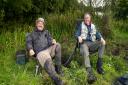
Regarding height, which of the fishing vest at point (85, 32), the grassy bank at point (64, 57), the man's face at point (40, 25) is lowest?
the grassy bank at point (64, 57)

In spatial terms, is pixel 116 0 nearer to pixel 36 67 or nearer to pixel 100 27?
pixel 100 27

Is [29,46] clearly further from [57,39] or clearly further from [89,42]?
[57,39]

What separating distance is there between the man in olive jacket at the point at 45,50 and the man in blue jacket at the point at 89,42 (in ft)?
2.46

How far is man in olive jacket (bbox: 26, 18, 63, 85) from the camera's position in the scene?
9977 millimetres

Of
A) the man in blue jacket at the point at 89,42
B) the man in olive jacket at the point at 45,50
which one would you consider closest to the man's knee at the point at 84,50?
the man in blue jacket at the point at 89,42

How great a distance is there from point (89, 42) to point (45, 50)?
1418mm

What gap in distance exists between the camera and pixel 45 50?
10.4m

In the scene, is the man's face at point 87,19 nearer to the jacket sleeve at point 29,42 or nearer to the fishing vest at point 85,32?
the fishing vest at point 85,32

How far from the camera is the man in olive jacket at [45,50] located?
9977 millimetres

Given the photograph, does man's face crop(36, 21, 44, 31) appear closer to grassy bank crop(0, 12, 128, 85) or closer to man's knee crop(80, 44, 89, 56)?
grassy bank crop(0, 12, 128, 85)

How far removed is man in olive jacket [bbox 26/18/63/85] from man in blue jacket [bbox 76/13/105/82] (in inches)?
29.5

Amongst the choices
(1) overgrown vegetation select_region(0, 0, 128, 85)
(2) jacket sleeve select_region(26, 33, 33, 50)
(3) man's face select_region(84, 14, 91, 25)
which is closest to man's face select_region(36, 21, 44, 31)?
(2) jacket sleeve select_region(26, 33, 33, 50)

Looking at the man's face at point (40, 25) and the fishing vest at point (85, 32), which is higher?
the man's face at point (40, 25)

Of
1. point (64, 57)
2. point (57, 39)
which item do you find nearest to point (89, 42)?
point (64, 57)
